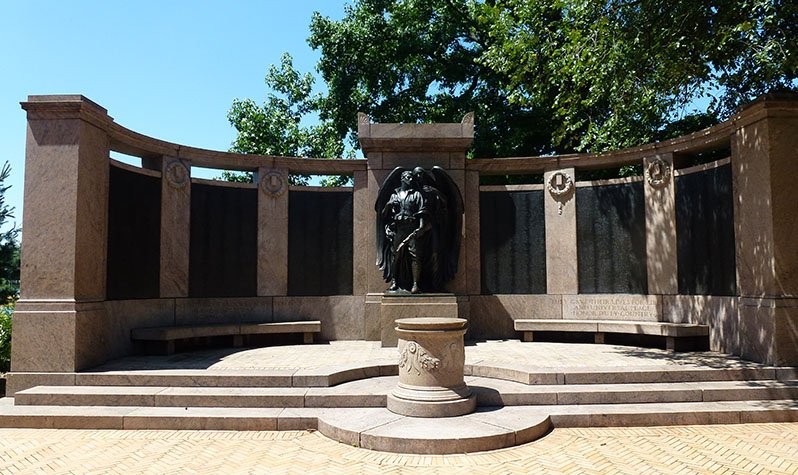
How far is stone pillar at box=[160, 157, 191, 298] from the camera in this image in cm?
1144

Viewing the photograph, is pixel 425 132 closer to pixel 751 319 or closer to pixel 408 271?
pixel 408 271

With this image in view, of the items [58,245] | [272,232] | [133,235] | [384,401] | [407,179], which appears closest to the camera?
[384,401]

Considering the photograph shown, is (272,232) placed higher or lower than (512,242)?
higher

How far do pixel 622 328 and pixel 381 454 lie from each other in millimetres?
7159

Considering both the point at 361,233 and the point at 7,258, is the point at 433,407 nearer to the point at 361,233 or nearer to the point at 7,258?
the point at 361,233

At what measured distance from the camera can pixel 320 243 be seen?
13188mm

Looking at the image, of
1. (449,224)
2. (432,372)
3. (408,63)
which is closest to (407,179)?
(449,224)

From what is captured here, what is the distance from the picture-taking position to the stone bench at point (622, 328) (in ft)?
34.3

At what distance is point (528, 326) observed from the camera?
12.3m

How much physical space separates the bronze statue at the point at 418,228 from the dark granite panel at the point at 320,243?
1338mm

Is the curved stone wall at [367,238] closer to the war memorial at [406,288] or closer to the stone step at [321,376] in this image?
the war memorial at [406,288]

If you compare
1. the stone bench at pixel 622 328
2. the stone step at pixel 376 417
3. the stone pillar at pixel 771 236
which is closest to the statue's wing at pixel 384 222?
the stone bench at pixel 622 328

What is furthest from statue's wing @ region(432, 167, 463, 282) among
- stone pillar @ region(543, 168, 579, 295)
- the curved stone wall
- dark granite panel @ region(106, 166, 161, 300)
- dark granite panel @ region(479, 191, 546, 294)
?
dark granite panel @ region(106, 166, 161, 300)

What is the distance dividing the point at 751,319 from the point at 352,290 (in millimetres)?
8337
